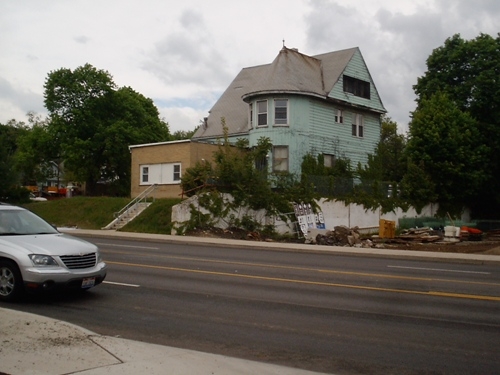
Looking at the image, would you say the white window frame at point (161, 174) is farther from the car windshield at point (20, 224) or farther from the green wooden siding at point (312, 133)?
the car windshield at point (20, 224)

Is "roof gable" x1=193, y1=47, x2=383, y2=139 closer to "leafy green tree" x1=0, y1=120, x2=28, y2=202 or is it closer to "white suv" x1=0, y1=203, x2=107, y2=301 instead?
"leafy green tree" x1=0, y1=120, x2=28, y2=202

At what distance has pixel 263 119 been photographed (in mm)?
36469

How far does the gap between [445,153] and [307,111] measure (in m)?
12.3

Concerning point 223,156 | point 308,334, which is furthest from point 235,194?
point 308,334

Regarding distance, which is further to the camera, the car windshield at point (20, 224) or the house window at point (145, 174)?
the house window at point (145, 174)

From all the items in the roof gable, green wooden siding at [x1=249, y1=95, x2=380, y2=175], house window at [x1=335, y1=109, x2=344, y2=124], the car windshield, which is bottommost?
the car windshield

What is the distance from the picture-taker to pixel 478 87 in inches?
1818

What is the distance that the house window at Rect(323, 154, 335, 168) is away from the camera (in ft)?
126

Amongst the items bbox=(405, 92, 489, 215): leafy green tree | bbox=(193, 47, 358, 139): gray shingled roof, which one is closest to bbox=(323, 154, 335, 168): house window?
bbox=(193, 47, 358, 139): gray shingled roof

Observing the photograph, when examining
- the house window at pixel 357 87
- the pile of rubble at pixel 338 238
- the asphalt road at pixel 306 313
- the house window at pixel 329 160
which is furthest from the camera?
the house window at pixel 357 87

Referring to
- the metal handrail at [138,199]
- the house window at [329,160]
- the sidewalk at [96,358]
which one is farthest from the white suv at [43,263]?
the house window at [329,160]

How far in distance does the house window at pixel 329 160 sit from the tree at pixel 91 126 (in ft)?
66.2

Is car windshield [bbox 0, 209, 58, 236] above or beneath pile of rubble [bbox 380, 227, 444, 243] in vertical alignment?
above

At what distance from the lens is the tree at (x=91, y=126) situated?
166 ft
